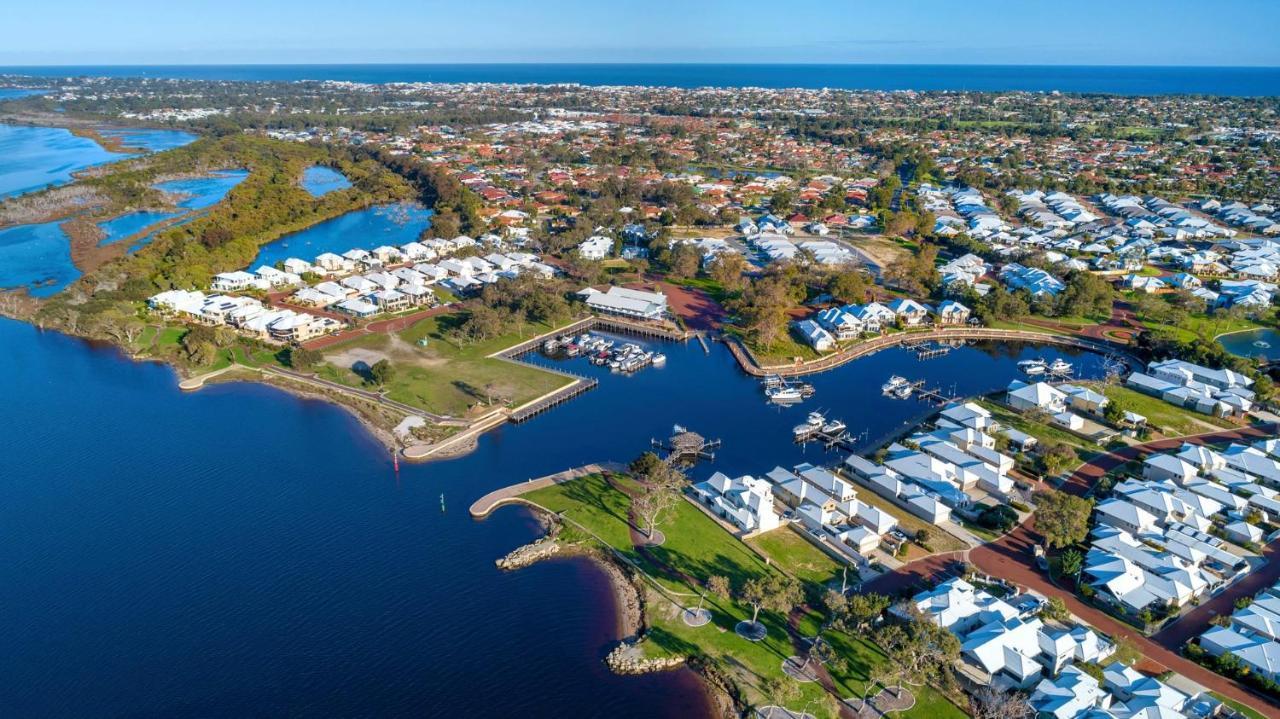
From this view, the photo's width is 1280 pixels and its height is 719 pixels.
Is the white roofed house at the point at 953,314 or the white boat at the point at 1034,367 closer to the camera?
the white boat at the point at 1034,367

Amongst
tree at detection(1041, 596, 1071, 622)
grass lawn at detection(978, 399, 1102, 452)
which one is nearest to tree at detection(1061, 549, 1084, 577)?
tree at detection(1041, 596, 1071, 622)

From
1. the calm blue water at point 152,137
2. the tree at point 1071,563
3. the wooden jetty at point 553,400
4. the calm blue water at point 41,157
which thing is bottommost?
the tree at point 1071,563

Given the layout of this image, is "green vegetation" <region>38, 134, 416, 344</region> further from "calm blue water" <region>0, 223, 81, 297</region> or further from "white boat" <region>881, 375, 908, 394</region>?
"white boat" <region>881, 375, 908, 394</region>

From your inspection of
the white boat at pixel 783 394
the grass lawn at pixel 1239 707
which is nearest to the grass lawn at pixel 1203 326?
the white boat at pixel 783 394

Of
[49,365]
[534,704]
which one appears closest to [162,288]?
[49,365]

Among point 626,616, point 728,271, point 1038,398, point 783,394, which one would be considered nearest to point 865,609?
point 626,616

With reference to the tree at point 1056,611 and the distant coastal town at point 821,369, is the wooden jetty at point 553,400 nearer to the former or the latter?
the distant coastal town at point 821,369

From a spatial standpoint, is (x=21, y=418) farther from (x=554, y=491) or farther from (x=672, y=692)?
(x=672, y=692)
